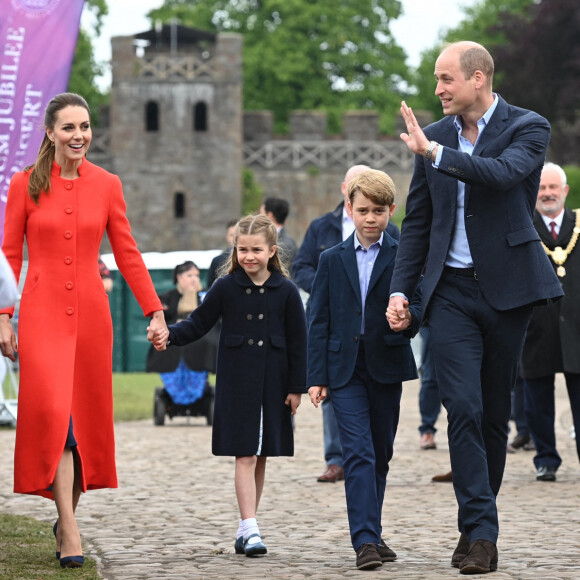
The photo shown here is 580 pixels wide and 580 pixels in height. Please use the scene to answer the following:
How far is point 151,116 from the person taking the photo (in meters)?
58.2

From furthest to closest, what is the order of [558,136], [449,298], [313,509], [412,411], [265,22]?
[265,22] → [558,136] → [412,411] → [313,509] → [449,298]

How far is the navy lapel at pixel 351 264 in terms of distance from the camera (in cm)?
713

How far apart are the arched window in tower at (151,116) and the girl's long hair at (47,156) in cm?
5126

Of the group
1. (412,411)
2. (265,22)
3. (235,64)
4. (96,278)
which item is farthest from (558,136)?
(96,278)

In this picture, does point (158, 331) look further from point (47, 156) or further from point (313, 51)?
point (313, 51)

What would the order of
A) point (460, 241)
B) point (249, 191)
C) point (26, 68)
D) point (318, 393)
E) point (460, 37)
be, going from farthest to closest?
point (460, 37) < point (249, 191) < point (26, 68) < point (318, 393) < point (460, 241)

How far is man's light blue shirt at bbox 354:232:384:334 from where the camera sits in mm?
7180

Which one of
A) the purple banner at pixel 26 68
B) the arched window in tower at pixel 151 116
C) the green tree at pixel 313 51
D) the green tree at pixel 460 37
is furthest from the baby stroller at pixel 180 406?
the green tree at pixel 460 37

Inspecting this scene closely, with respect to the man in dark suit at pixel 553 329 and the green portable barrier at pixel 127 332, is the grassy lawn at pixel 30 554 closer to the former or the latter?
the man in dark suit at pixel 553 329

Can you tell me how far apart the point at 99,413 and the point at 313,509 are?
2203 mm

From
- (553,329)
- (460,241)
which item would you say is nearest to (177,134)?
(553,329)

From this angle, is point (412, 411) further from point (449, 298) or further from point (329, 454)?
point (449, 298)

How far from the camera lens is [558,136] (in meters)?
48.2

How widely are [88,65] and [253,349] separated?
54658 mm
